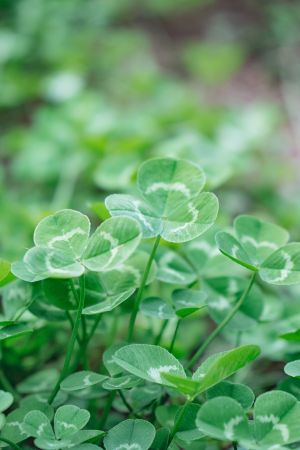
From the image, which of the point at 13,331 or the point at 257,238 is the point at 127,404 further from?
the point at 257,238

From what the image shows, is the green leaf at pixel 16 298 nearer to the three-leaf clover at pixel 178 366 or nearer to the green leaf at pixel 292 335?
the three-leaf clover at pixel 178 366

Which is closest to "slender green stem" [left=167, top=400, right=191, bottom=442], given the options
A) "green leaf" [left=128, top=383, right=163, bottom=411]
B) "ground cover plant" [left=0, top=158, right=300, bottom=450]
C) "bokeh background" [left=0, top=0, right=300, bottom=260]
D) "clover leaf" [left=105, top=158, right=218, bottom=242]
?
"ground cover plant" [left=0, top=158, right=300, bottom=450]

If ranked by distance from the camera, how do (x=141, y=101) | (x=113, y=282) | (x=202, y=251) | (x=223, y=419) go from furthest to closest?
(x=141, y=101), (x=202, y=251), (x=113, y=282), (x=223, y=419)

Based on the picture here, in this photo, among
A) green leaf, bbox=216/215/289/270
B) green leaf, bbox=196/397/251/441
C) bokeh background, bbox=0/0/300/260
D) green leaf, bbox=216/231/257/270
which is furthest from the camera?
bokeh background, bbox=0/0/300/260

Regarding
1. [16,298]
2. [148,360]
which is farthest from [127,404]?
[16,298]

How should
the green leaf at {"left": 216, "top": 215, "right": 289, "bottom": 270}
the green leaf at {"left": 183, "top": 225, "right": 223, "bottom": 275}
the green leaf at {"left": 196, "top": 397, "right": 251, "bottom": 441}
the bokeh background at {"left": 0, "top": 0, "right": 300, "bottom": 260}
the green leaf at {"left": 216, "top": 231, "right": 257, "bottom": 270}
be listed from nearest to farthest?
the green leaf at {"left": 196, "top": 397, "right": 251, "bottom": 441}
the green leaf at {"left": 216, "top": 231, "right": 257, "bottom": 270}
the green leaf at {"left": 216, "top": 215, "right": 289, "bottom": 270}
the green leaf at {"left": 183, "top": 225, "right": 223, "bottom": 275}
the bokeh background at {"left": 0, "top": 0, "right": 300, "bottom": 260}

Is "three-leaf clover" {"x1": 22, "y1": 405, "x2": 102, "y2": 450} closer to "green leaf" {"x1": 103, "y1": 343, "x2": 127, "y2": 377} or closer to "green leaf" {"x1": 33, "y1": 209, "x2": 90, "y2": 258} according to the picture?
"green leaf" {"x1": 103, "y1": 343, "x2": 127, "y2": 377}

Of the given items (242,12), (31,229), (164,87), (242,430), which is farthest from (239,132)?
(242,430)

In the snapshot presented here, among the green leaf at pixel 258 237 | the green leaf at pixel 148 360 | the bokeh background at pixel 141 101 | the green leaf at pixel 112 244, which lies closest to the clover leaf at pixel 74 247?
the green leaf at pixel 112 244
